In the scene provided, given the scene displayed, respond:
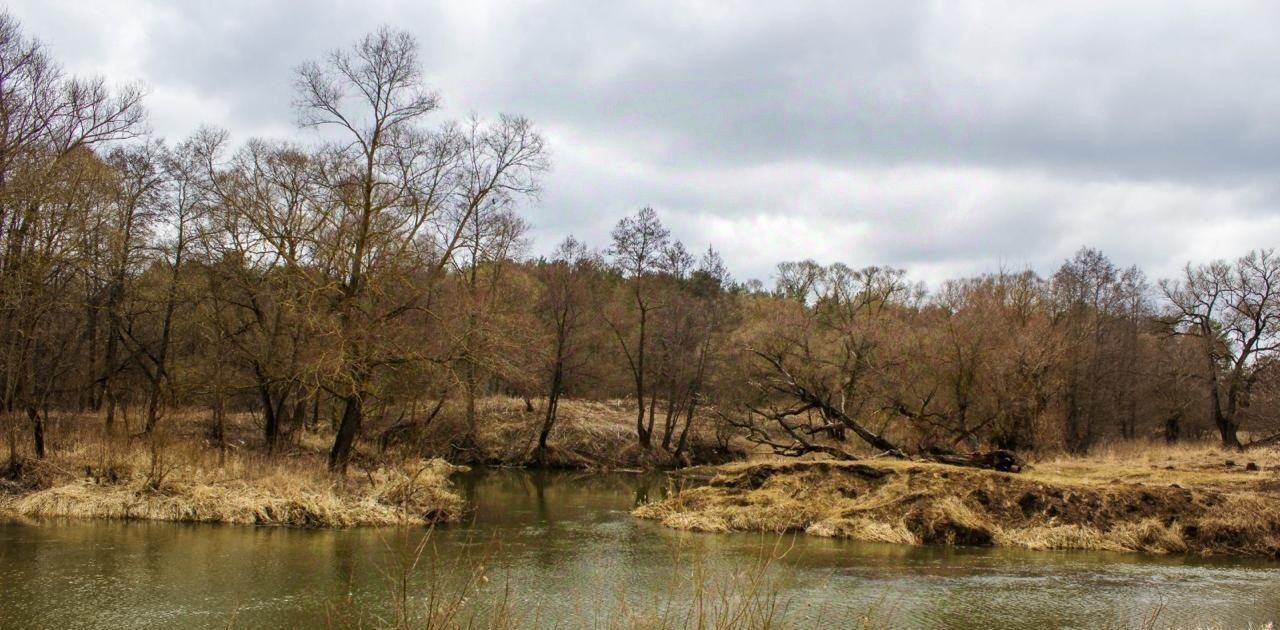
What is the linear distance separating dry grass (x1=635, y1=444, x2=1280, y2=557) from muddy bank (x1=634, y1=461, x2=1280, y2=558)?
2 cm

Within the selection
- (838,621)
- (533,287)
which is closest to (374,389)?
(838,621)

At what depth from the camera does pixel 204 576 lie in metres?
12.3

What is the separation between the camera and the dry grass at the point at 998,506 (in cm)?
1736

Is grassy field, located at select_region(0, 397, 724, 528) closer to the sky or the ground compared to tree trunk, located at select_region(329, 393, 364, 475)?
closer to the ground

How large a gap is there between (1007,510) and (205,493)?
15.9m

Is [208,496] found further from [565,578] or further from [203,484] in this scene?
[565,578]

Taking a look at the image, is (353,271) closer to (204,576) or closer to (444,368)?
(444,368)

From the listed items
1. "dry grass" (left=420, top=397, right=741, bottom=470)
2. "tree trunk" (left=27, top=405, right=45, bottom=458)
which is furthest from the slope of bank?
"dry grass" (left=420, top=397, right=741, bottom=470)

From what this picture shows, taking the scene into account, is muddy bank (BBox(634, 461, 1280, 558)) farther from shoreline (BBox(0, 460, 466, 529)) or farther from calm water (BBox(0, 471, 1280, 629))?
shoreline (BBox(0, 460, 466, 529))

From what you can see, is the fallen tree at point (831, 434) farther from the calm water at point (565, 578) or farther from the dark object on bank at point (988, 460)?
the calm water at point (565, 578)

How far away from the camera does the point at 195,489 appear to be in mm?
18062

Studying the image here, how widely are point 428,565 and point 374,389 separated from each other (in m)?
10.0

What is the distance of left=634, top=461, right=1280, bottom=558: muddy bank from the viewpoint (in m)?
17.3

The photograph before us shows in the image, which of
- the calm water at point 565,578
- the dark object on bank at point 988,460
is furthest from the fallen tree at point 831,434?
the calm water at point 565,578
